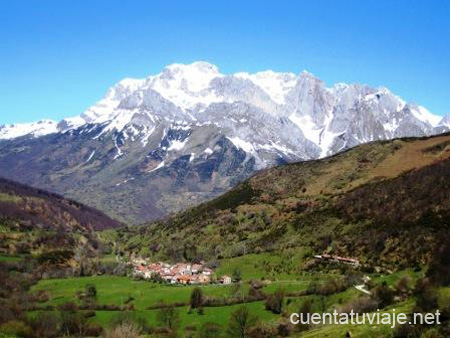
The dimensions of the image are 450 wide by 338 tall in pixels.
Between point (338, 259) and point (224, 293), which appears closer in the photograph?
point (224, 293)

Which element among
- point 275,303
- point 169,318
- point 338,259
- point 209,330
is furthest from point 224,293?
point 209,330

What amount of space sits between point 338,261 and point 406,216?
27551 mm

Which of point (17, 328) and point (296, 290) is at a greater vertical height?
point (296, 290)

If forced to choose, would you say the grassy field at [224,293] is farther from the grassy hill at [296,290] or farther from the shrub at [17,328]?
the shrub at [17,328]

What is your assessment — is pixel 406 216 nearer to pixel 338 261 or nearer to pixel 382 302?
pixel 338 261

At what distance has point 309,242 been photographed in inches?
7539

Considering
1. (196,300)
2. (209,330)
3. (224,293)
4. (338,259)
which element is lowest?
(209,330)

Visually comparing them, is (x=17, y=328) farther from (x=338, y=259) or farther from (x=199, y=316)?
(x=338, y=259)

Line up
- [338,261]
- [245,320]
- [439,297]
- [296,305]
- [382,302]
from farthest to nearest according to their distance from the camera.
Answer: [338,261] < [296,305] < [245,320] < [382,302] < [439,297]

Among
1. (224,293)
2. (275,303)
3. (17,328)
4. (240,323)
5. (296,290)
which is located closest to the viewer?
(17,328)

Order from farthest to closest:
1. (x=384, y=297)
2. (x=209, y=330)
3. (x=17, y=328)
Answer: (x=209, y=330) < (x=17, y=328) < (x=384, y=297)

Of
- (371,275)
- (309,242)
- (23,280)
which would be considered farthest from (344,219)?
(23,280)

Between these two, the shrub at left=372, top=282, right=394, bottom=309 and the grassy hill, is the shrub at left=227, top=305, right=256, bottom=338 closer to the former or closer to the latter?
the grassy hill

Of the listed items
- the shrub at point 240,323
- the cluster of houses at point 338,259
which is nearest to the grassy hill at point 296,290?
the shrub at point 240,323
